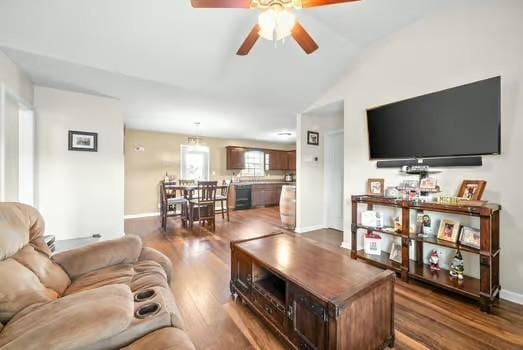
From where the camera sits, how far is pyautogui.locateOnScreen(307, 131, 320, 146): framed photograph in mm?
4168

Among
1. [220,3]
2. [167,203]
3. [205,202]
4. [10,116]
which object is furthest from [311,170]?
[10,116]

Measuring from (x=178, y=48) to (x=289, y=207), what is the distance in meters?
3.19

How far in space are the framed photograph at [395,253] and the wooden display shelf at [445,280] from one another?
0.16m

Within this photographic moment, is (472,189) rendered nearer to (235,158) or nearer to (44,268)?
(44,268)

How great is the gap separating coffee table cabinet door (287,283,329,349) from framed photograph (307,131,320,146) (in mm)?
3266

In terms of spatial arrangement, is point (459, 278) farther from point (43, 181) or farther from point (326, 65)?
point (43, 181)

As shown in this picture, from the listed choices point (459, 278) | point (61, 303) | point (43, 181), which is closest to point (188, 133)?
point (43, 181)

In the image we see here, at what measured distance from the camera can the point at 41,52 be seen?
2178mm

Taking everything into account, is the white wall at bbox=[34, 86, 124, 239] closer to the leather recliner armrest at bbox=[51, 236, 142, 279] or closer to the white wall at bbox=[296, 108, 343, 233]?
the leather recliner armrest at bbox=[51, 236, 142, 279]

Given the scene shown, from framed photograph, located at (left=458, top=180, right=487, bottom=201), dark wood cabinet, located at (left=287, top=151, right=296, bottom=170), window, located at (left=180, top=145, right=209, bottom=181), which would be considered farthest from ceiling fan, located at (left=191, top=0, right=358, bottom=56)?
dark wood cabinet, located at (left=287, top=151, right=296, bottom=170)

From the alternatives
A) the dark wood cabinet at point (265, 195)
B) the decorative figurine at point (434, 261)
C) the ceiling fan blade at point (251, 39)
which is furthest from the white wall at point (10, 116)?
the dark wood cabinet at point (265, 195)

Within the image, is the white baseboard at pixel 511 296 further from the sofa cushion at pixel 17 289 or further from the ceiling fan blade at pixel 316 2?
the sofa cushion at pixel 17 289

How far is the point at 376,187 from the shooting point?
9.15ft

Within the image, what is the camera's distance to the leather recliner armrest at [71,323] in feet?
2.21
